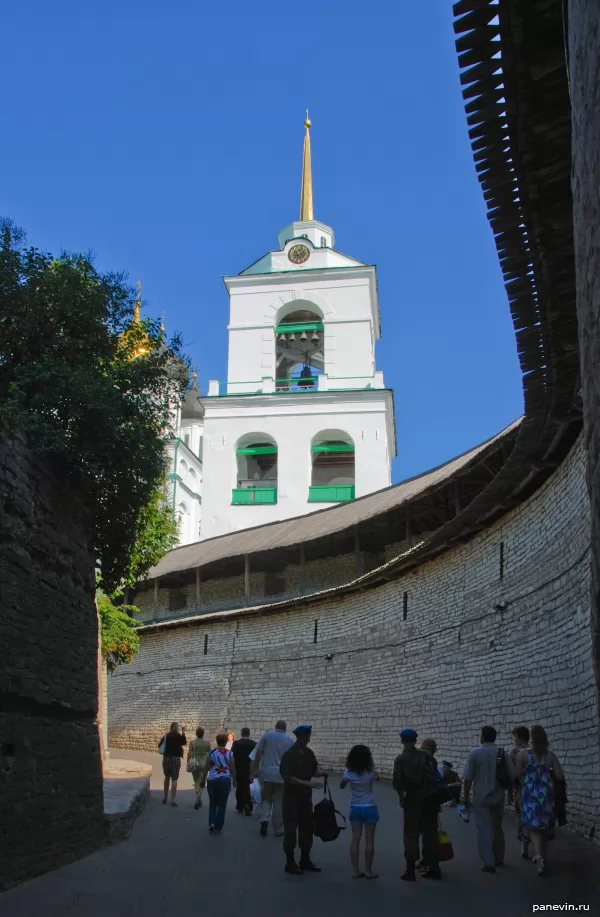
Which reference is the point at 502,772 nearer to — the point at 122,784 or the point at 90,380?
the point at 90,380

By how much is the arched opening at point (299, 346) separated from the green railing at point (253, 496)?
15.3ft

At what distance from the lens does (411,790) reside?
676 centimetres

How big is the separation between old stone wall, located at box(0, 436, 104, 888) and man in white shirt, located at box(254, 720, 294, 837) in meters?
1.61

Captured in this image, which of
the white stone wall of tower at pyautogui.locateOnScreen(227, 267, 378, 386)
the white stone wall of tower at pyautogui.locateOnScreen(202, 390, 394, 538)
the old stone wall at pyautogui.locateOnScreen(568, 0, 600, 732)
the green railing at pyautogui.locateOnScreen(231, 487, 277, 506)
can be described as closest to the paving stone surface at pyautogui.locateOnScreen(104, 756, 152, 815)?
the old stone wall at pyautogui.locateOnScreen(568, 0, 600, 732)

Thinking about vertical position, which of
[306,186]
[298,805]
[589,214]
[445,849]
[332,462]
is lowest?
[445,849]

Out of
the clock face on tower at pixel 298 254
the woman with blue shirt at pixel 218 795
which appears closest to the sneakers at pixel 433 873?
the woman with blue shirt at pixel 218 795

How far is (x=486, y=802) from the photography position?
6.92 m

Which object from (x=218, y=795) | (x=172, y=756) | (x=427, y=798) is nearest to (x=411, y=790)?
(x=427, y=798)

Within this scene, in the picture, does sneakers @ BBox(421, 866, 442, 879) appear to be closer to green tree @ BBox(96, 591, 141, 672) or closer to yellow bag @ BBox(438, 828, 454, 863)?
yellow bag @ BBox(438, 828, 454, 863)

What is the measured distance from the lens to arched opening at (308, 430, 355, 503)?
36219 millimetres

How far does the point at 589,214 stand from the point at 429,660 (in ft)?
38.6

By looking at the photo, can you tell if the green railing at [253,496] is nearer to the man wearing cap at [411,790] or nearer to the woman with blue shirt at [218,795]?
the woman with blue shirt at [218,795]

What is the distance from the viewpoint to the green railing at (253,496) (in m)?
35.8

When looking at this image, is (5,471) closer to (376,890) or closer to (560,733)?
(376,890)
